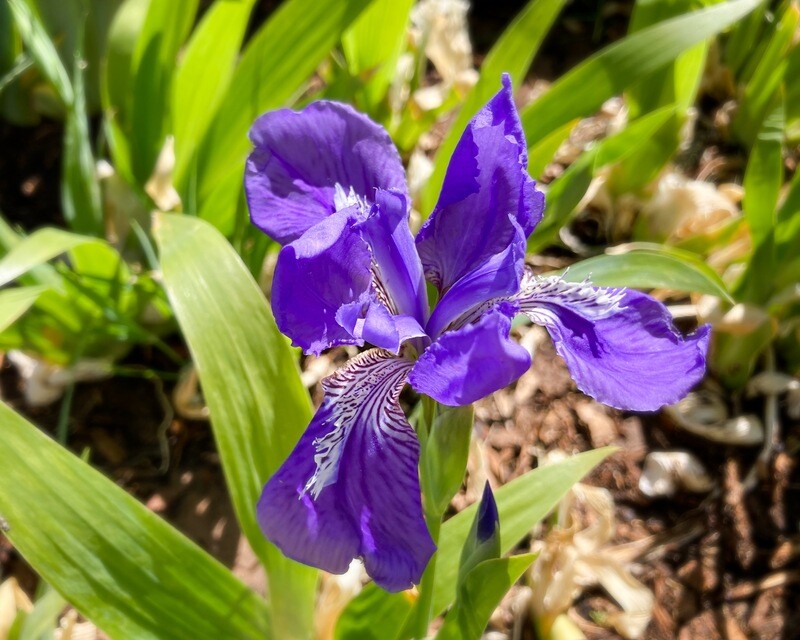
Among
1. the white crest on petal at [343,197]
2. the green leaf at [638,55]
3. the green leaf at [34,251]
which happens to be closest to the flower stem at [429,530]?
the white crest on petal at [343,197]

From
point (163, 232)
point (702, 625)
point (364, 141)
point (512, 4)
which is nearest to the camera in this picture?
point (364, 141)

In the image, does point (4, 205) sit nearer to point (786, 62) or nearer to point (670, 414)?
point (670, 414)

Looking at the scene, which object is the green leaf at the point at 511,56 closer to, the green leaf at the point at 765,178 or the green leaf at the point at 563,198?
the green leaf at the point at 563,198

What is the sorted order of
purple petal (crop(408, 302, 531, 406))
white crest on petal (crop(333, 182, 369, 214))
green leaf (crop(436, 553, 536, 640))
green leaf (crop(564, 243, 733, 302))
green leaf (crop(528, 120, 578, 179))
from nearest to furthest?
purple petal (crop(408, 302, 531, 406)) < green leaf (crop(436, 553, 536, 640)) < white crest on petal (crop(333, 182, 369, 214)) < green leaf (crop(564, 243, 733, 302)) < green leaf (crop(528, 120, 578, 179))

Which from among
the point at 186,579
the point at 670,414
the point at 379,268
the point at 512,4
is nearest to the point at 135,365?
the point at 186,579

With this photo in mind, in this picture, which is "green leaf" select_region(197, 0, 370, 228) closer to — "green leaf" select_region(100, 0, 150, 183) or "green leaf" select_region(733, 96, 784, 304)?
"green leaf" select_region(100, 0, 150, 183)

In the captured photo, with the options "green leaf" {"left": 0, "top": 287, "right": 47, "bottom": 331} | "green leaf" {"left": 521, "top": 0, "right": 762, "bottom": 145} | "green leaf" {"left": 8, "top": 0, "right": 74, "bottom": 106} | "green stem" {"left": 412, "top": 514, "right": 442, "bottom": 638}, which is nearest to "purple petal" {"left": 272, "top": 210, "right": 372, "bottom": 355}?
"green stem" {"left": 412, "top": 514, "right": 442, "bottom": 638}

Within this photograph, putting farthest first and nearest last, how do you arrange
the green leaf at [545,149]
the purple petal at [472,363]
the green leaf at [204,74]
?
the green leaf at [204,74] → the green leaf at [545,149] → the purple petal at [472,363]
